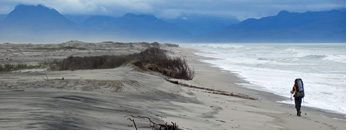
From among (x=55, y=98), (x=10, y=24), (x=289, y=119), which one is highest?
(x=10, y=24)

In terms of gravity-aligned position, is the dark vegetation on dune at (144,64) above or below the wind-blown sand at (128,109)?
above

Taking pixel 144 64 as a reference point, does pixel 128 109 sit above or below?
below

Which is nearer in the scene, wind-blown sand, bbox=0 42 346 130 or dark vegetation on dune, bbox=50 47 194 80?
wind-blown sand, bbox=0 42 346 130

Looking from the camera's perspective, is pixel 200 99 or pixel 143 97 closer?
pixel 143 97

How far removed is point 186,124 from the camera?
6961 millimetres

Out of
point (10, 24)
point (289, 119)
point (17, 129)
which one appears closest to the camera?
point (17, 129)

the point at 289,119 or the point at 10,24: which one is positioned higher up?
the point at 10,24

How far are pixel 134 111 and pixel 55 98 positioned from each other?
1.44m

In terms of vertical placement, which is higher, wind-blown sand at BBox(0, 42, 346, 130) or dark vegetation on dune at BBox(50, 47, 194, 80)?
dark vegetation on dune at BBox(50, 47, 194, 80)

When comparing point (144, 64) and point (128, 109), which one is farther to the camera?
point (144, 64)

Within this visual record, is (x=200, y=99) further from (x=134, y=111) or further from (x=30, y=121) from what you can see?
(x=30, y=121)

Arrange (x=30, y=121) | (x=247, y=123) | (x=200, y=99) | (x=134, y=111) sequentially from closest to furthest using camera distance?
(x=30, y=121), (x=134, y=111), (x=247, y=123), (x=200, y=99)

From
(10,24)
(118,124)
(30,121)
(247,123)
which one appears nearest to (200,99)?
(247,123)

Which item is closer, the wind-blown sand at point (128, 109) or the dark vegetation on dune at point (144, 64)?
the wind-blown sand at point (128, 109)
